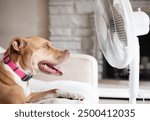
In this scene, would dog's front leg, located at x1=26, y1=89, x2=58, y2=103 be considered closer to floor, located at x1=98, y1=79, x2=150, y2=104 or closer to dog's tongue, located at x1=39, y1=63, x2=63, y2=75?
dog's tongue, located at x1=39, y1=63, x2=63, y2=75

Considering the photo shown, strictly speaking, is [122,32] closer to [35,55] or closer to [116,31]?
[116,31]

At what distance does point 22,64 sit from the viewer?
0.87 meters

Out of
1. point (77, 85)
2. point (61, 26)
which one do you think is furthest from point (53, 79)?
point (61, 26)

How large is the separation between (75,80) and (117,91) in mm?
687

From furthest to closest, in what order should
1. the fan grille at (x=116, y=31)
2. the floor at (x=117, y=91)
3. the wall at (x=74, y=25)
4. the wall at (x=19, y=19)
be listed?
the wall at (x=74, y=25), the floor at (x=117, y=91), the wall at (x=19, y=19), the fan grille at (x=116, y=31)

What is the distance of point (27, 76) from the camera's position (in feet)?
2.97

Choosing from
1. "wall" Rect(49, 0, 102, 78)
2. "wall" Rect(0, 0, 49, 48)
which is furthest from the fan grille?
"wall" Rect(49, 0, 102, 78)

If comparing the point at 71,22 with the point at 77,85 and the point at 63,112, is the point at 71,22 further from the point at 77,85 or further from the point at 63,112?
the point at 63,112

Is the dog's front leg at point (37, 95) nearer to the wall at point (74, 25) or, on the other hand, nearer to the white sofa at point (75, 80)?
the white sofa at point (75, 80)

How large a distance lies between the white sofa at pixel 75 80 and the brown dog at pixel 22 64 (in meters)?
0.10

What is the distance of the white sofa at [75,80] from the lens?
994 mm

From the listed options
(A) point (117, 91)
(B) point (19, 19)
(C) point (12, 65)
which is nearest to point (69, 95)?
(C) point (12, 65)

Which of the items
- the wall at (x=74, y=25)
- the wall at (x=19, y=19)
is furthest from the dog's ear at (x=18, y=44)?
the wall at (x=74, y=25)

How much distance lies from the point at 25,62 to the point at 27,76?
6 cm
